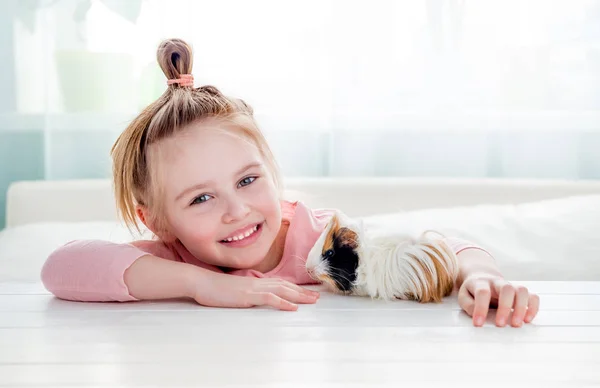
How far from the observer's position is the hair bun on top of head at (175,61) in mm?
1194

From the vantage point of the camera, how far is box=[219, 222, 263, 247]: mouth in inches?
44.6

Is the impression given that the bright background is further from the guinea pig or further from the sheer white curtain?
the guinea pig

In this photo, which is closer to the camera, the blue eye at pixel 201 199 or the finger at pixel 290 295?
the finger at pixel 290 295

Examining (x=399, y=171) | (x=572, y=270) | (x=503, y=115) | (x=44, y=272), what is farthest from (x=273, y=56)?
(x=44, y=272)

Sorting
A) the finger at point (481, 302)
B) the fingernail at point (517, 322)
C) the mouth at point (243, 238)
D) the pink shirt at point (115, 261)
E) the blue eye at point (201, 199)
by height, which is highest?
the blue eye at point (201, 199)

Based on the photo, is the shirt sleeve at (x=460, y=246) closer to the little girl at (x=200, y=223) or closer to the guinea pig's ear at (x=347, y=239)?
the little girl at (x=200, y=223)

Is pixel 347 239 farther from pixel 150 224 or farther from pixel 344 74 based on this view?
pixel 344 74

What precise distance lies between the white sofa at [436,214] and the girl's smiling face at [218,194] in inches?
15.9

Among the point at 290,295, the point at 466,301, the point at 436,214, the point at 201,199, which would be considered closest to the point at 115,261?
the point at 201,199

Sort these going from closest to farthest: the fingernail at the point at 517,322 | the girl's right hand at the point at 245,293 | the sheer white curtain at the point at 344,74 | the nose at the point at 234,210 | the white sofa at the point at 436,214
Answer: the fingernail at the point at 517,322, the girl's right hand at the point at 245,293, the nose at the point at 234,210, the white sofa at the point at 436,214, the sheer white curtain at the point at 344,74

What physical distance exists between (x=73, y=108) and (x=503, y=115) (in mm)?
1260

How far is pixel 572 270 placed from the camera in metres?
1.49

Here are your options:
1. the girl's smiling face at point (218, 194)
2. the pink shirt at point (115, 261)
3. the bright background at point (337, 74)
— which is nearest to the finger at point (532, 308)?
the pink shirt at point (115, 261)

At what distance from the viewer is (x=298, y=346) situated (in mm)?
758
